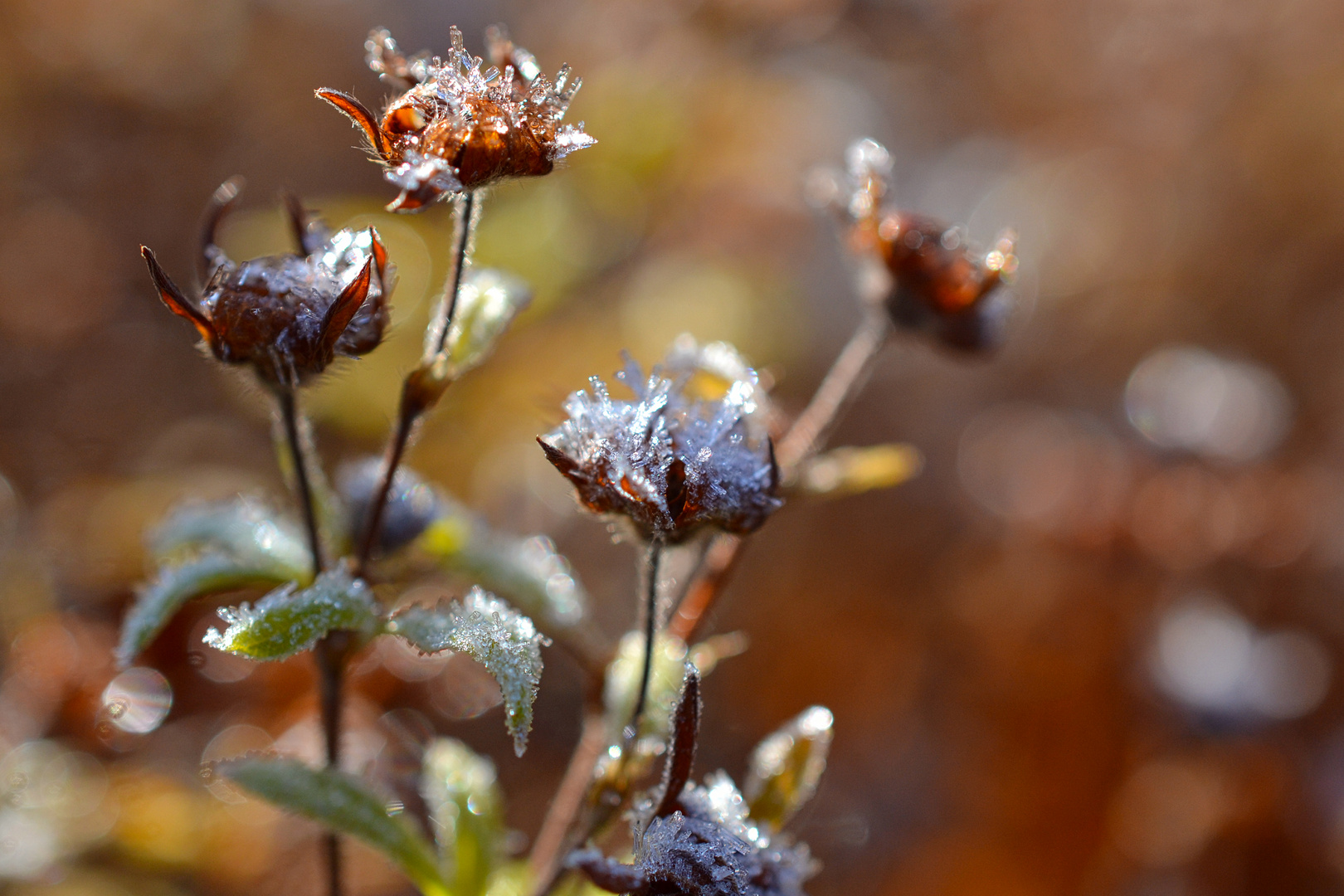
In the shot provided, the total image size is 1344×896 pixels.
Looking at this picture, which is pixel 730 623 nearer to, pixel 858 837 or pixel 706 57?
pixel 858 837

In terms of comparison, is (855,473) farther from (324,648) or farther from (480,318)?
(324,648)

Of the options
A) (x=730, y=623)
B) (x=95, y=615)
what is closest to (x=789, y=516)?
(x=730, y=623)

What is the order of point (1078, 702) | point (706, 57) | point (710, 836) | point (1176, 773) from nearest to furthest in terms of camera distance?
1. point (710, 836)
2. point (1176, 773)
3. point (1078, 702)
4. point (706, 57)

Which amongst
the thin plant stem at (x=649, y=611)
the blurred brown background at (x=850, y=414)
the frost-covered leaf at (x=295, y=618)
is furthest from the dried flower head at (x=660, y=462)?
the blurred brown background at (x=850, y=414)

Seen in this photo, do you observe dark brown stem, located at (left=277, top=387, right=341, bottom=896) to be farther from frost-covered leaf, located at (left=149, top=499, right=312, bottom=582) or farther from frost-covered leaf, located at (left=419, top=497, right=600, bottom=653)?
frost-covered leaf, located at (left=419, top=497, right=600, bottom=653)

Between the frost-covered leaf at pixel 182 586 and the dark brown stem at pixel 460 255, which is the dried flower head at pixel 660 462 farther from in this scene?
the frost-covered leaf at pixel 182 586
